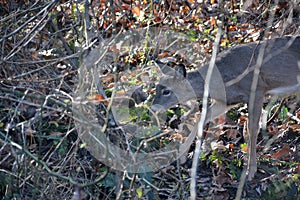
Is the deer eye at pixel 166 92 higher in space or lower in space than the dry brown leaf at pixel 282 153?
higher

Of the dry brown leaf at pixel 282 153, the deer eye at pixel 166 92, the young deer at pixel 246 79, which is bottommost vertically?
the dry brown leaf at pixel 282 153

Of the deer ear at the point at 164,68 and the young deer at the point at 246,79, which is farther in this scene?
the deer ear at the point at 164,68

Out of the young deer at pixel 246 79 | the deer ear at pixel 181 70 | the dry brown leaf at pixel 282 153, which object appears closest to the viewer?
the dry brown leaf at pixel 282 153

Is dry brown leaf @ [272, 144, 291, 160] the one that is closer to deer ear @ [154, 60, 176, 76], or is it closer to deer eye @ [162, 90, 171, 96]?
deer eye @ [162, 90, 171, 96]

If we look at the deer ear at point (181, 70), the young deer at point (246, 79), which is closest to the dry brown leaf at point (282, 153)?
the young deer at point (246, 79)

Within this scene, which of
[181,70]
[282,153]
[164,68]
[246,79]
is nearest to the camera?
[282,153]

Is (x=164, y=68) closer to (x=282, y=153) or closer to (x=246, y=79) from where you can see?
(x=246, y=79)

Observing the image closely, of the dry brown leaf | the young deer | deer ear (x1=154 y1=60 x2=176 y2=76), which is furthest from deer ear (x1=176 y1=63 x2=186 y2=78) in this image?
the dry brown leaf

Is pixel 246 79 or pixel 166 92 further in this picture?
pixel 166 92

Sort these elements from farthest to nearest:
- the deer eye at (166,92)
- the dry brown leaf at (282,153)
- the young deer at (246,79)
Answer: the deer eye at (166,92) < the young deer at (246,79) < the dry brown leaf at (282,153)

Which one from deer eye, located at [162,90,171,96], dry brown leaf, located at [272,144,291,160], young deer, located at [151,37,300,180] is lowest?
dry brown leaf, located at [272,144,291,160]

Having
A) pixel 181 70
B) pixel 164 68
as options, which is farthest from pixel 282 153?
pixel 164 68

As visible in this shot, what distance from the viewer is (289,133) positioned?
6.51 meters

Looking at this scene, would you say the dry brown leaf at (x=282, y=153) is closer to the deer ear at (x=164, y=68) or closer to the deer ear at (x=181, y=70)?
the deer ear at (x=181, y=70)
